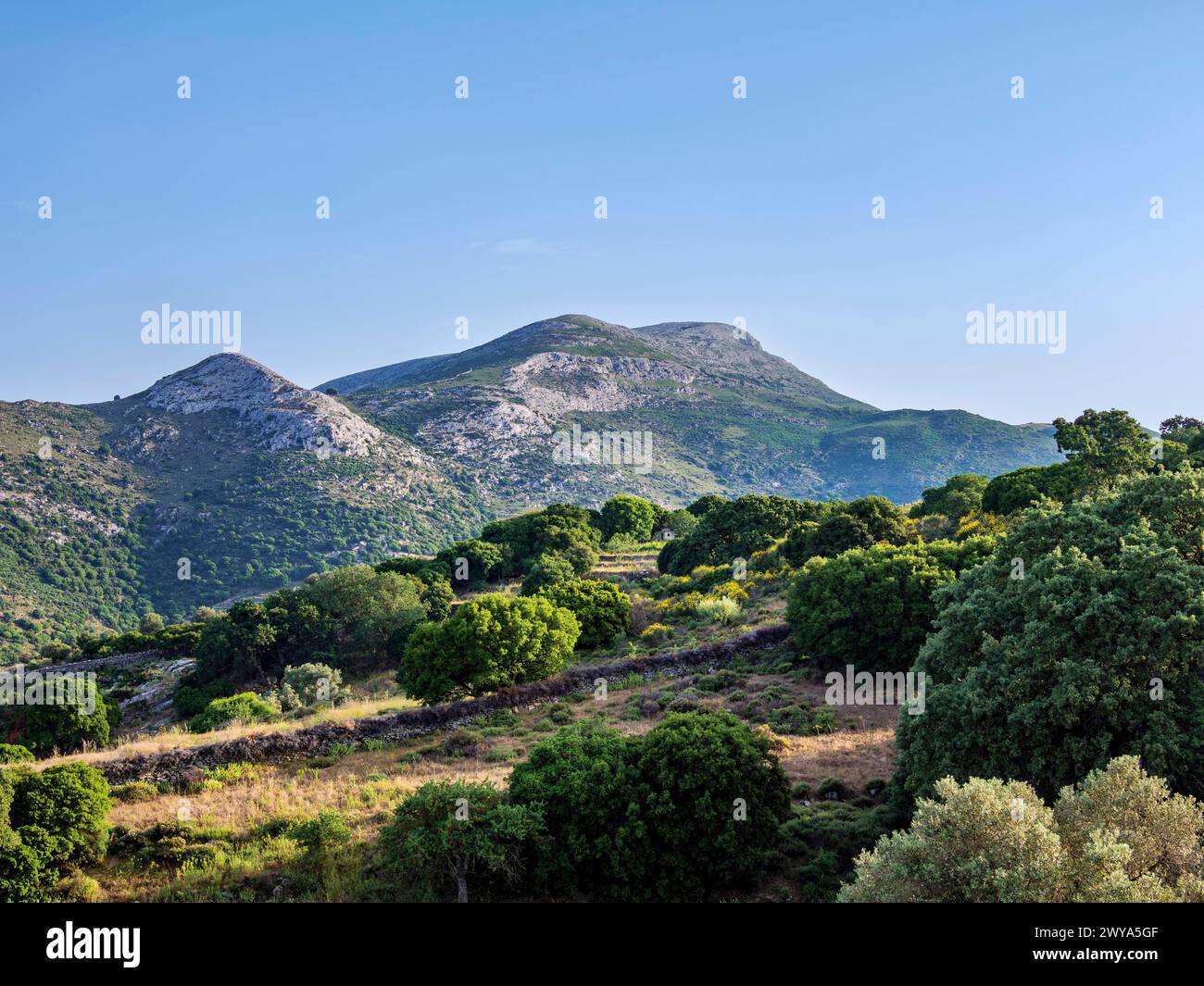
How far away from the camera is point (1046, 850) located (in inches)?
366

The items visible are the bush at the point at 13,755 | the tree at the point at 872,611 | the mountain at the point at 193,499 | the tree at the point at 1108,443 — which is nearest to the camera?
the bush at the point at 13,755

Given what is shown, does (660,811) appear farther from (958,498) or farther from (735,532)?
(735,532)

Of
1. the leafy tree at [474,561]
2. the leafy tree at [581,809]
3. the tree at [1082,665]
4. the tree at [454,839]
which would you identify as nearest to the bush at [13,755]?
the tree at [454,839]

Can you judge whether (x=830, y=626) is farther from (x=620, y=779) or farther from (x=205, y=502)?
(x=205, y=502)

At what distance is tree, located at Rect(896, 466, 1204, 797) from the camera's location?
13172 millimetres

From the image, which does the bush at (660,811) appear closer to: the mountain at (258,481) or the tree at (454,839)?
the tree at (454,839)

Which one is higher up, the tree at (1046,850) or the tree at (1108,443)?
the tree at (1108,443)

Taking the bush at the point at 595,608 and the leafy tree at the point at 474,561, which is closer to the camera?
the bush at the point at 595,608

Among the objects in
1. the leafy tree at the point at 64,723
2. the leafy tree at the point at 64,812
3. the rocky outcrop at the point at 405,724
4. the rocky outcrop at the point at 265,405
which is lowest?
the leafy tree at the point at 64,723

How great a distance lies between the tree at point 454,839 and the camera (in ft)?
43.0

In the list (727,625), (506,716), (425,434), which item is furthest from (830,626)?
(425,434)

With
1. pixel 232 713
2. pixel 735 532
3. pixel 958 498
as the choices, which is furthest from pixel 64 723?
pixel 958 498

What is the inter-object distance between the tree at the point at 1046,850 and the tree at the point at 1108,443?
3307 centimetres
